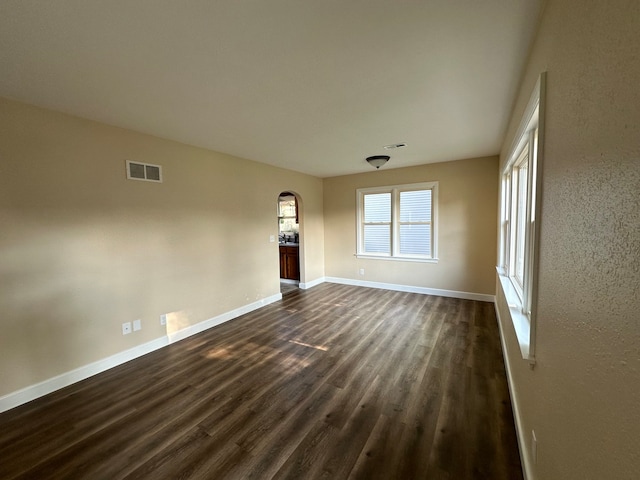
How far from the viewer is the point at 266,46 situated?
1.62 meters

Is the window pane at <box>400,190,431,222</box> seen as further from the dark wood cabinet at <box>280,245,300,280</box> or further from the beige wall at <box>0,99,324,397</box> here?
the beige wall at <box>0,99,324,397</box>

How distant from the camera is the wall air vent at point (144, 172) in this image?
291 centimetres

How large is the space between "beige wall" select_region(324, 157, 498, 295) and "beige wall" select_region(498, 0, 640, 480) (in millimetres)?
3616

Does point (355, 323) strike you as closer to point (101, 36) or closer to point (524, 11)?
point (524, 11)

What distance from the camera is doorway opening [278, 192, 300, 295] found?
19.9 feet

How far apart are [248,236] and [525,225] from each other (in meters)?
3.59

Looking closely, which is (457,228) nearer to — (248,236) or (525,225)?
(525,225)

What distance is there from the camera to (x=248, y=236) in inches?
173

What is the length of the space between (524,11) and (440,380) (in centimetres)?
269

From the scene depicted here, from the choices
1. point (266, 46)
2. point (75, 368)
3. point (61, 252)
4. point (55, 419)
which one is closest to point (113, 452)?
point (55, 419)

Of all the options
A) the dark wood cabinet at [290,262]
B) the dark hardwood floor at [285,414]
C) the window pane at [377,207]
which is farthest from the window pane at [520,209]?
the dark wood cabinet at [290,262]

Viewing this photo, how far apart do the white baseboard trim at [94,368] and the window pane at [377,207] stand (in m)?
3.39

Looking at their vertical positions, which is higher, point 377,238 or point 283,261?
point 377,238

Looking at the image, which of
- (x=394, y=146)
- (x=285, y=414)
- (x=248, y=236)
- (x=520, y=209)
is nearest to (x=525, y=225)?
(x=520, y=209)
